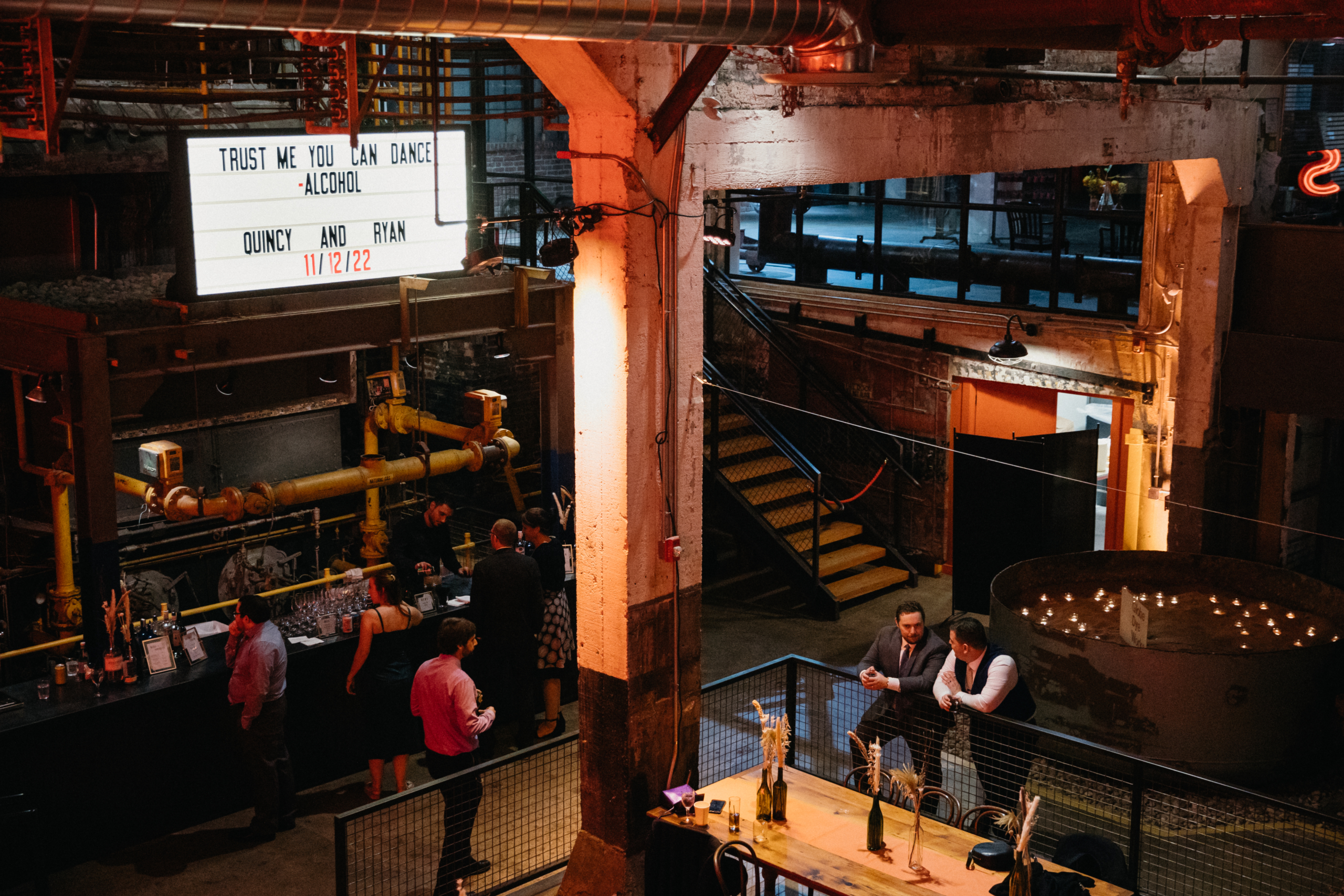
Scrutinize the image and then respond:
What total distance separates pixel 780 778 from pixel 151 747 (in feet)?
14.1

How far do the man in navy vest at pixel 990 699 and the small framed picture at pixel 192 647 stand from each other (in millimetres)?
4926

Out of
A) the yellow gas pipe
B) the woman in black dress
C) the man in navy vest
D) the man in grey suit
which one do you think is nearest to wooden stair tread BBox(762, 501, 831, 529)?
the man in grey suit

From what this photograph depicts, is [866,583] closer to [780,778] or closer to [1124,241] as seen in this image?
[1124,241]

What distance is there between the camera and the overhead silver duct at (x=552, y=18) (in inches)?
185

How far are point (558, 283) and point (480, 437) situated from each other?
144cm

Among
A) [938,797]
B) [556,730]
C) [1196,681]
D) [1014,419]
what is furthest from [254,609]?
[1014,419]

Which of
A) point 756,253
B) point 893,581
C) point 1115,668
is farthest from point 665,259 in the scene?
point 756,253

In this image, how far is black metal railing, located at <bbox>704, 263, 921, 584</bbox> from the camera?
15.5 metres

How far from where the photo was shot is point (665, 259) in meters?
7.85

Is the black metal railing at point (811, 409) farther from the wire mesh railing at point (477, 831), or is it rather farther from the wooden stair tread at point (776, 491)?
the wire mesh railing at point (477, 831)

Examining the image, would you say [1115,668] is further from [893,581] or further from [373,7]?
[373,7]

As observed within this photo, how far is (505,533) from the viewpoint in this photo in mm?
9969

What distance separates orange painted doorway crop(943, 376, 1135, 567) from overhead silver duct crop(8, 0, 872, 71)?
820 centimetres

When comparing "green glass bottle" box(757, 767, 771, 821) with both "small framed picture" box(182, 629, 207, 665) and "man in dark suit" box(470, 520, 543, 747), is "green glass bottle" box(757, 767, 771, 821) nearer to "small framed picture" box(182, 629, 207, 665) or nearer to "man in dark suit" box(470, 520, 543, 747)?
"man in dark suit" box(470, 520, 543, 747)
